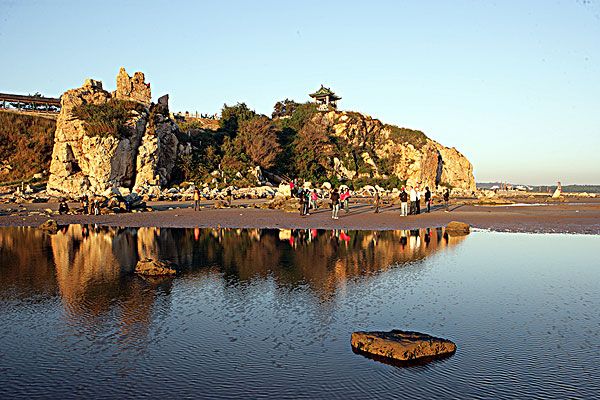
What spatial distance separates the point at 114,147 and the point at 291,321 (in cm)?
4646

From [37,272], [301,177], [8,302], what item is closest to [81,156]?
[301,177]

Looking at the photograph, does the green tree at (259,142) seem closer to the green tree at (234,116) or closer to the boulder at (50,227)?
the green tree at (234,116)

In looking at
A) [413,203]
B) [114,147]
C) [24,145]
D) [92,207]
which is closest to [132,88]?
[114,147]

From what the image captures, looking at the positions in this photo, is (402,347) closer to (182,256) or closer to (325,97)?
(182,256)

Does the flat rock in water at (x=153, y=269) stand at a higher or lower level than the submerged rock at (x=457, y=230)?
lower

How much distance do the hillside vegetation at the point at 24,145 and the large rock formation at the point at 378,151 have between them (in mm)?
36835

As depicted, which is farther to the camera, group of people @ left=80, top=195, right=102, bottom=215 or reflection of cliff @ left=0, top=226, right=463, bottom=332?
group of people @ left=80, top=195, right=102, bottom=215

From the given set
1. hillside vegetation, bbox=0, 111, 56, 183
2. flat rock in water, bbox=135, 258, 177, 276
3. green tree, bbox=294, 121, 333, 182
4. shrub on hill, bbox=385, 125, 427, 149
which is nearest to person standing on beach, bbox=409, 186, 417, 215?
flat rock in water, bbox=135, 258, 177, 276

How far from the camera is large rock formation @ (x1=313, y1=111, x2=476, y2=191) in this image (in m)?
74.8

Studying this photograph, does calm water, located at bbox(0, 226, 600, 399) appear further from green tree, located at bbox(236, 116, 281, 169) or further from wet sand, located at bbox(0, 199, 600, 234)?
green tree, located at bbox(236, 116, 281, 169)

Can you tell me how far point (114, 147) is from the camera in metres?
51.1

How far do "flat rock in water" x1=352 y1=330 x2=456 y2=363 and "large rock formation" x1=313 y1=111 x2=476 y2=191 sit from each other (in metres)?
65.4

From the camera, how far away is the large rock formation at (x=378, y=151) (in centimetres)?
7481

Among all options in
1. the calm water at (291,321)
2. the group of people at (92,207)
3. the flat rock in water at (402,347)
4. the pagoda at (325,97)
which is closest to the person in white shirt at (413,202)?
the calm water at (291,321)
